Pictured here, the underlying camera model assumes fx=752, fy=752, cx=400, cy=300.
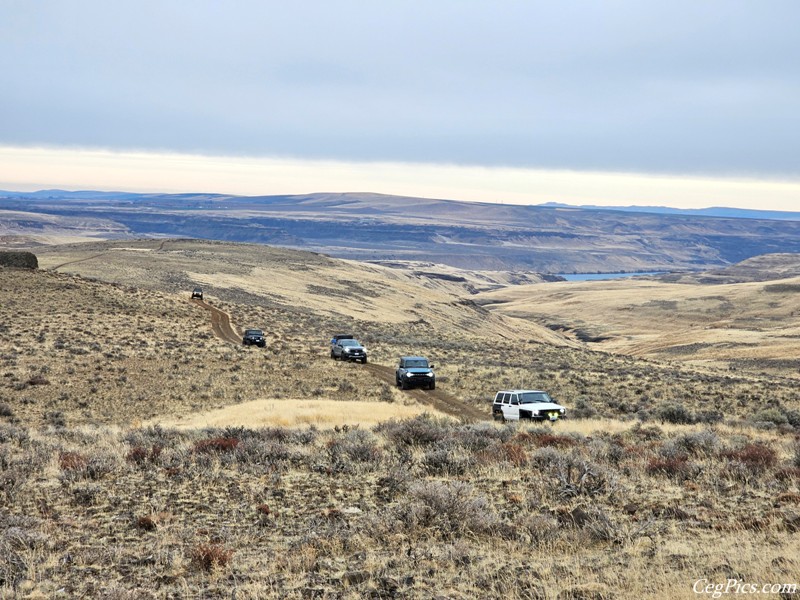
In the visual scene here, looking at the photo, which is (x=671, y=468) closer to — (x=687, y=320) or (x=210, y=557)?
(x=210, y=557)

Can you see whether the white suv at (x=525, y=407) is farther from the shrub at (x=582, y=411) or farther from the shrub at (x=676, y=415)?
the shrub at (x=676, y=415)

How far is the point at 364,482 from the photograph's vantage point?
1391 centimetres

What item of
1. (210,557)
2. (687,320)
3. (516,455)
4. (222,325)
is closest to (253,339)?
(222,325)

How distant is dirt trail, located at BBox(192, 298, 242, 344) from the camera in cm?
4805

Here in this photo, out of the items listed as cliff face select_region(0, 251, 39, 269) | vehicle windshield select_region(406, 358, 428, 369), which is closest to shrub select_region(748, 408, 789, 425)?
vehicle windshield select_region(406, 358, 428, 369)

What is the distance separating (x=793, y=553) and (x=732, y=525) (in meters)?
1.61

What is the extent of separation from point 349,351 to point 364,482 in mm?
27181

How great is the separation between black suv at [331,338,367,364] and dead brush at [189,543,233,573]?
30.8 meters

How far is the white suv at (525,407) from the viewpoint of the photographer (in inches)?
949

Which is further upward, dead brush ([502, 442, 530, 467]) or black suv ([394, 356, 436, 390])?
dead brush ([502, 442, 530, 467])

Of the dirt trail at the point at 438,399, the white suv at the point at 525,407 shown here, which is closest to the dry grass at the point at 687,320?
the dirt trail at the point at 438,399

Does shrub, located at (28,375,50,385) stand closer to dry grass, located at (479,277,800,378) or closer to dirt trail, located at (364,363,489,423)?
dirt trail, located at (364,363,489,423)

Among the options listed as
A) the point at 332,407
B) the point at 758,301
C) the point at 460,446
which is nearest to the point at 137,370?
the point at 332,407

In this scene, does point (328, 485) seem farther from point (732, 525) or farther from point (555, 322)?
point (555, 322)
